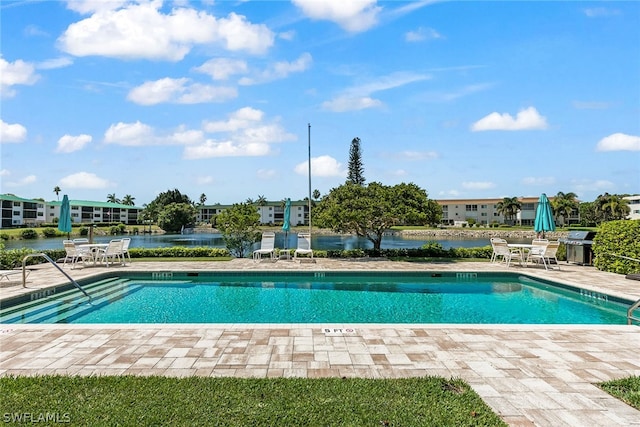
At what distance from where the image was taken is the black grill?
37.6ft

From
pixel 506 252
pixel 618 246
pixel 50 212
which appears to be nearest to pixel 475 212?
pixel 506 252

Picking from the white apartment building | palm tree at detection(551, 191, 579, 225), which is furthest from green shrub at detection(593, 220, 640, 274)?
the white apartment building

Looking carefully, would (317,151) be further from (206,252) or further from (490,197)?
(490,197)

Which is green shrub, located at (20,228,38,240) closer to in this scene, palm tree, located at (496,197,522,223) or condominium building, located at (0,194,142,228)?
condominium building, located at (0,194,142,228)

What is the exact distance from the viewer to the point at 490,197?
72.5 m

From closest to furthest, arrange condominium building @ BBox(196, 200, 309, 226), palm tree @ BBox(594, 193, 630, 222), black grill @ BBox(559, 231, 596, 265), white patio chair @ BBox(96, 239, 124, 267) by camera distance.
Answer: white patio chair @ BBox(96, 239, 124, 267)
black grill @ BBox(559, 231, 596, 265)
palm tree @ BBox(594, 193, 630, 222)
condominium building @ BBox(196, 200, 309, 226)

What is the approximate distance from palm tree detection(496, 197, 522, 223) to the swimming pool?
58.4 metres

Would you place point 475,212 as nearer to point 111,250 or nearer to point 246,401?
point 111,250

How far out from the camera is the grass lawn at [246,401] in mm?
2623

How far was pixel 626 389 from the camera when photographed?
10.4 feet

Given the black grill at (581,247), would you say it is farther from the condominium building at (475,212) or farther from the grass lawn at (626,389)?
the condominium building at (475,212)

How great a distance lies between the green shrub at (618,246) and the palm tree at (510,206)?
56.9 m

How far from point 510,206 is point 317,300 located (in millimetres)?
62919

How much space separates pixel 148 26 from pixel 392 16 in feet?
18.4
